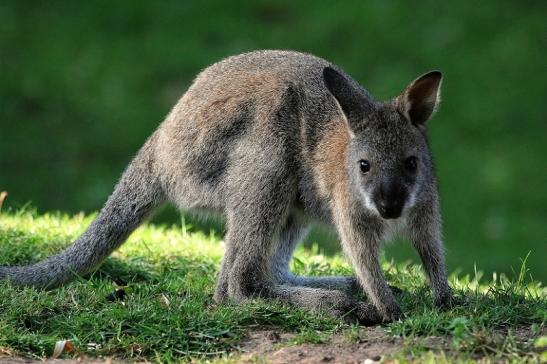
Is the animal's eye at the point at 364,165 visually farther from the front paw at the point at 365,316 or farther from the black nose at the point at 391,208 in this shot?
the front paw at the point at 365,316

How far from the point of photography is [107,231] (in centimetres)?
754

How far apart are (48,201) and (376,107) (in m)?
8.12

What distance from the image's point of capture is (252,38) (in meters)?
15.7

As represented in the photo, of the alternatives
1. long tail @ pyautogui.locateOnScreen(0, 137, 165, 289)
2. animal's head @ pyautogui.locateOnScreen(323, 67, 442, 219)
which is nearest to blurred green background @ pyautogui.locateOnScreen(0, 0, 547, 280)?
long tail @ pyautogui.locateOnScreen(0, 137, 165, 289)

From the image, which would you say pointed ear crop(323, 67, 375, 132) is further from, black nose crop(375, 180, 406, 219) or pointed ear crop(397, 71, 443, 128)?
black nose crop(375, 180, 406, 219)

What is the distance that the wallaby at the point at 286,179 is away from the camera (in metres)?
6.71

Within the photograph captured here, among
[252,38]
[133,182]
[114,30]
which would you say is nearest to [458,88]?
[252,38]

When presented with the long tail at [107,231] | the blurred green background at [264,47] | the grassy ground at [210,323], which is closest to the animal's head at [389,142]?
the grassy ground at [210,323]

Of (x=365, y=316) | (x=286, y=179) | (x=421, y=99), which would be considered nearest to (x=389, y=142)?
(x=421, y=99)

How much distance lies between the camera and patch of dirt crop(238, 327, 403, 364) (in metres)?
5.78

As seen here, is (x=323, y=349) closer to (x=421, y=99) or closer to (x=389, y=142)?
(x=389, y=142)

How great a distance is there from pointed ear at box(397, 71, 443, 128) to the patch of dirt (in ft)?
4.63

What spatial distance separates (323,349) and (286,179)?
154cm

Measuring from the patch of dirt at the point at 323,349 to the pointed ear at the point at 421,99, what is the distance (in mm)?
1412
